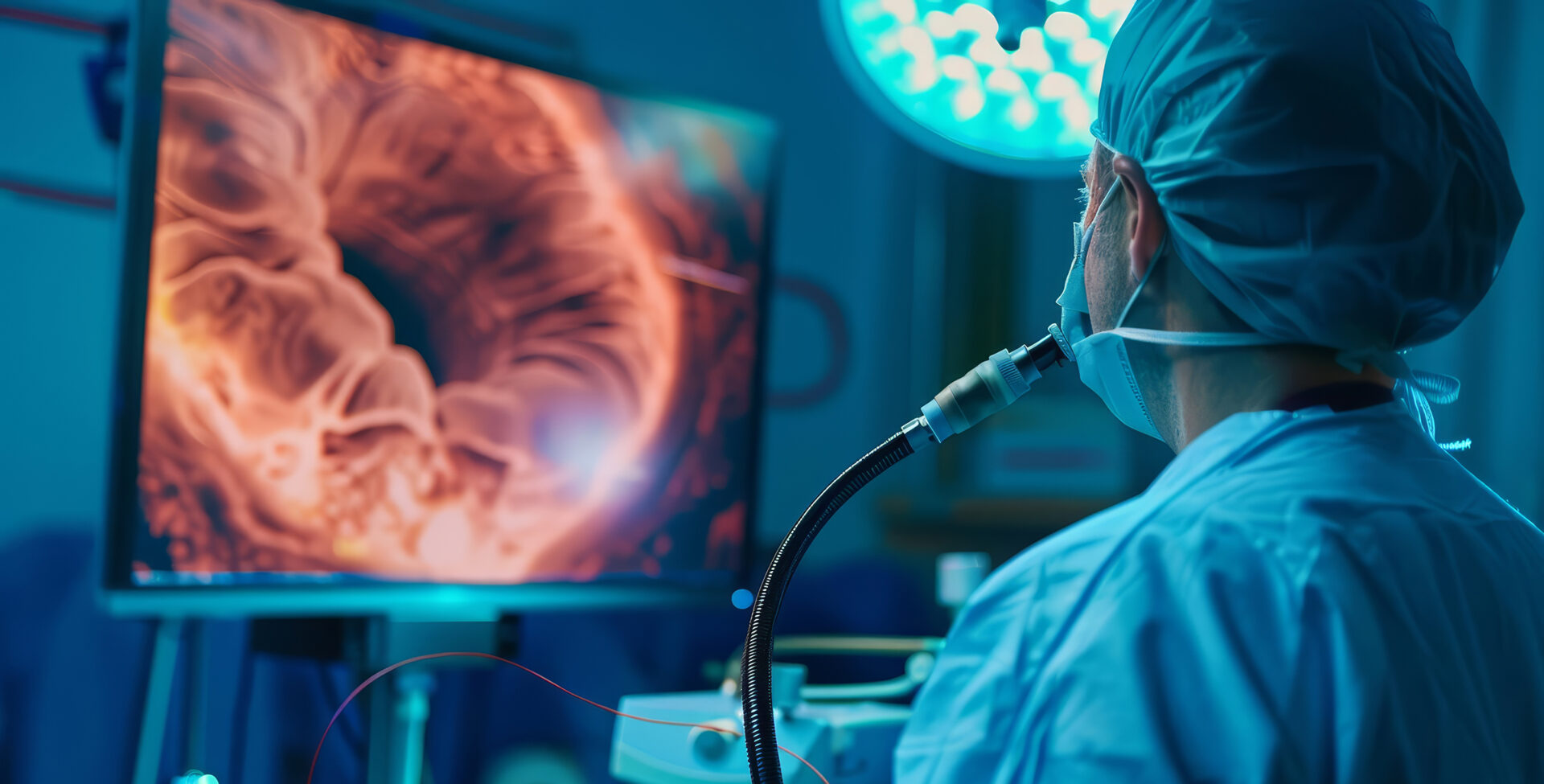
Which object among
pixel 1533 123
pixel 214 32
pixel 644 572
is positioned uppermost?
pixel 1533 123

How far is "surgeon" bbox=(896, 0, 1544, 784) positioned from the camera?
0.46 meters

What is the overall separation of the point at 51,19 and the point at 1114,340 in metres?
1.01

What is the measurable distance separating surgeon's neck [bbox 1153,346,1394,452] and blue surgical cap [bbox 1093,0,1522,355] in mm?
18

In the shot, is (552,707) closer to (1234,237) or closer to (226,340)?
(226,340)

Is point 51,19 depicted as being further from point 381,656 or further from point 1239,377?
point 1239,377

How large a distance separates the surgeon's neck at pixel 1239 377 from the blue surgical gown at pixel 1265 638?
0.03m

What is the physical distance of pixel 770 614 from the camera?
2.35 ft

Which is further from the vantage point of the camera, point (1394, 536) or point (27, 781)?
point (27, 781)

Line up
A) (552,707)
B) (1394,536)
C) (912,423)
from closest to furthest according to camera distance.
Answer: (1394,536) → (912,423) → (552,707)

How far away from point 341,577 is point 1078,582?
2.16 ft

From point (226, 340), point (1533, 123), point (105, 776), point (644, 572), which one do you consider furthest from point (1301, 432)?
point (1533, 123)

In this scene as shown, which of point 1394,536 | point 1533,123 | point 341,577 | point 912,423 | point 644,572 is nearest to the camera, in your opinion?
point 1394,536

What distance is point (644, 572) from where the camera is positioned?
1.08 metres

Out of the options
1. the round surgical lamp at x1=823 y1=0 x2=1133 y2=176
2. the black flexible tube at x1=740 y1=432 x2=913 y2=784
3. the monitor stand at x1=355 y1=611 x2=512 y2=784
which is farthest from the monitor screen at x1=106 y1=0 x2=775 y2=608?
the black flexible tube at x1=740 y1=432 x2=913 y2=784
